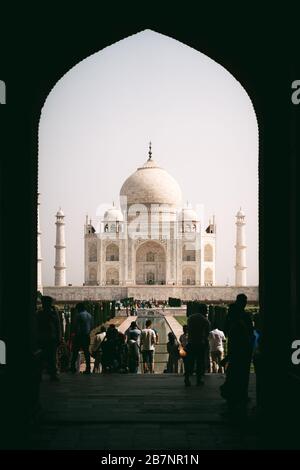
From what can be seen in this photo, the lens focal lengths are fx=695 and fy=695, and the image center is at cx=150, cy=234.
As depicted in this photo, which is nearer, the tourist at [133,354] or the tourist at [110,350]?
the tourist at [110,350]

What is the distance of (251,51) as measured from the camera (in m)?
5.21

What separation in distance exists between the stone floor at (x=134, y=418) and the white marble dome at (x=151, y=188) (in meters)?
34.8

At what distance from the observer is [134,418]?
15.4ft

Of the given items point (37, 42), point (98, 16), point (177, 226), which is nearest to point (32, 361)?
point (37, 42)

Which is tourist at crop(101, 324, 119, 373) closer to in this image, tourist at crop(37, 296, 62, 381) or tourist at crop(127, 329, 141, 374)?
tourist at crop(127, 329, 141, 374)

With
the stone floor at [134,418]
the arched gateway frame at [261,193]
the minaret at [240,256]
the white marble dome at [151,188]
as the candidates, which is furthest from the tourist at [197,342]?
the white marble dome at [151,188]

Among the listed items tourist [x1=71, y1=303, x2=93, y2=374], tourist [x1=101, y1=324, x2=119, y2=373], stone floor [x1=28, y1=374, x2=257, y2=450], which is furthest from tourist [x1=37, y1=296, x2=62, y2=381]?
tourist [x1=101, y1=324, x2=119, y2=373]

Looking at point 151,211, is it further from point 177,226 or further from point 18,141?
point 18,141

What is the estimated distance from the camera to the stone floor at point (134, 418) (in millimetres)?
4020

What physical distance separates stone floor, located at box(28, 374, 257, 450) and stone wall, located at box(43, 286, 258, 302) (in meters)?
28.0

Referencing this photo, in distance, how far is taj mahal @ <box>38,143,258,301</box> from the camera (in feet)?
128

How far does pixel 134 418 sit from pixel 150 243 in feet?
117

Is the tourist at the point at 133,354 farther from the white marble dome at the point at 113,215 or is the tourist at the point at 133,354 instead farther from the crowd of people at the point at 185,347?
the white marble dome at the point at 113,215

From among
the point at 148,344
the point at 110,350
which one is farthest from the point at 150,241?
the point at 110,350
